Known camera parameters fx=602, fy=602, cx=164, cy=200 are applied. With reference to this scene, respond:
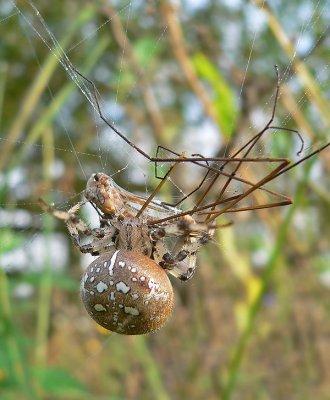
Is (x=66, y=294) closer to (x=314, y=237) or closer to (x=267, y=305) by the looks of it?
(x=267, y=305)

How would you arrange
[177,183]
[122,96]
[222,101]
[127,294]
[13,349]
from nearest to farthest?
1. [127,294]
2. [13,349]
3. [177,183]
4. [222,101]
5. [122,96]

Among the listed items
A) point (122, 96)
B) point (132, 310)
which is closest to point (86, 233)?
point (132, 310)

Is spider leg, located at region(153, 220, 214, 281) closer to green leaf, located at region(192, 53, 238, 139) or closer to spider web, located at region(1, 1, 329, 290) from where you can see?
spider web, located at region(1, 1, 329, 290)

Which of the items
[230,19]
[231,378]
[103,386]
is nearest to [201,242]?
[231,378]

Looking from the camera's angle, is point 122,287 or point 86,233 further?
point 86,233

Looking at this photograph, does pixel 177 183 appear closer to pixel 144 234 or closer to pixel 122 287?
pixel 144 234

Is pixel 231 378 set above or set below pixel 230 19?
below
